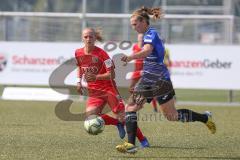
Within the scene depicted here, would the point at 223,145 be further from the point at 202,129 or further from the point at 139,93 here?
the point at 202,129

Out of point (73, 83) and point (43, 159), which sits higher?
point (43, 159)

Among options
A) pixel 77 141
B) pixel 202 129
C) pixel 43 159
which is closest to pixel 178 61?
pixel 202 129

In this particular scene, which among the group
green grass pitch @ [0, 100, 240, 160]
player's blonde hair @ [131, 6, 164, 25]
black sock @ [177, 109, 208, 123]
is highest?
player's blonde hair @ [131, 6, 164, 25]

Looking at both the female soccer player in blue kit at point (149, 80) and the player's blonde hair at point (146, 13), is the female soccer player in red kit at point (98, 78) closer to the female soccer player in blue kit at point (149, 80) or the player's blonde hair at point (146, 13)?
the female soccer player in blue kit at point (149, 80)

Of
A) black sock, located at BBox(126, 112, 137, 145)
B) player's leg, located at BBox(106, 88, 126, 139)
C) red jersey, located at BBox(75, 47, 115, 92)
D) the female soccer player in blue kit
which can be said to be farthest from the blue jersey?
player's leg, located at BBox(106, 88, 126, 139)

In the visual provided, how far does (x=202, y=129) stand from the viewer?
13172 mm

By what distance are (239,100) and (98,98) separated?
13.8 meters

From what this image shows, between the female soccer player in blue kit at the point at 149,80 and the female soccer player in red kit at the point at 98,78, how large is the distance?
1.86 ft

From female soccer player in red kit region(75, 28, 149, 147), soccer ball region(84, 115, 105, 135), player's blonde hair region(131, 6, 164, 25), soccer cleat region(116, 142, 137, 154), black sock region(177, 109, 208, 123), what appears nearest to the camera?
soccer cleat region(116, 142, 137, 154)

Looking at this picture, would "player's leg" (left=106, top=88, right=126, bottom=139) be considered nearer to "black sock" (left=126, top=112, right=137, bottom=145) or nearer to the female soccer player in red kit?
the female soccer player in red kit

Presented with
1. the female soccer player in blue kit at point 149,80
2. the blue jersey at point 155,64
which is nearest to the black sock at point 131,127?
the female soccer player in blue kit at point 149,80

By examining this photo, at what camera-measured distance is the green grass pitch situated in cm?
920

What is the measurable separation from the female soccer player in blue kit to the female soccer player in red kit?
57 centimetres

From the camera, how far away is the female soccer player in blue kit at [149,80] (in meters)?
9.16
